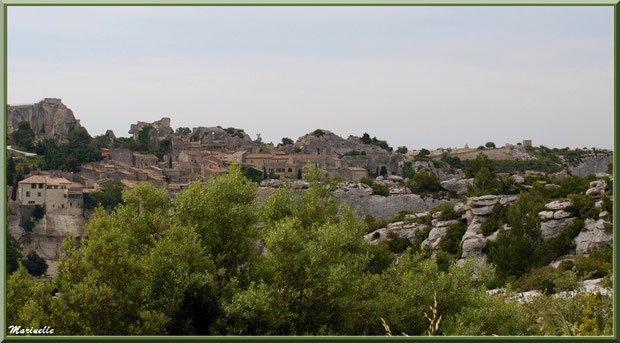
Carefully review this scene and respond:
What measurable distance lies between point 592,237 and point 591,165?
29862 mm

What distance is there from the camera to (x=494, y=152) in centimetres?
5716

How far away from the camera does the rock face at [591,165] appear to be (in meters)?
48.6

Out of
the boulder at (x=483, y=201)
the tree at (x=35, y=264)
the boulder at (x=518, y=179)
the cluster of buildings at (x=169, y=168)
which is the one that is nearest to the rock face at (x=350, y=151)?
the cluster of buildings at (x=169, y=168)

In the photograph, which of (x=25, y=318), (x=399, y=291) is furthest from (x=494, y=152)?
(x=25, y=318)

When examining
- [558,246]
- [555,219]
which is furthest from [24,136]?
[558,246]

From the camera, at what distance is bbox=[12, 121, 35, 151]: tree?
51.8 m

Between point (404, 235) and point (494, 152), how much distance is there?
29.7 m

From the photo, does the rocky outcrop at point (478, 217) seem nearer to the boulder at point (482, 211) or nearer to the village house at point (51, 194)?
the boulder at point (482, 211)

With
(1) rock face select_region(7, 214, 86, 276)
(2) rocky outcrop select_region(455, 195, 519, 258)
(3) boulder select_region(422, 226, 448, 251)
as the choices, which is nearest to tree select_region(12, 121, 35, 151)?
(1) rock face select_region(7, 214, 86, 276)

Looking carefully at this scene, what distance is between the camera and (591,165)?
2013 inches

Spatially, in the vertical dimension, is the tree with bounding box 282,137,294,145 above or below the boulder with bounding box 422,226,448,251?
above

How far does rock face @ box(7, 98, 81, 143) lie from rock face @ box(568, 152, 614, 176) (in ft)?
125

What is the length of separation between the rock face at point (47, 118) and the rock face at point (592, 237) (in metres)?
41.5

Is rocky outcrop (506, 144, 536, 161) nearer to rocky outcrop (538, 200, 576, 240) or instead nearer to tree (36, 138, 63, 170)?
rocky outcrop (538, 200, 576, 240)
